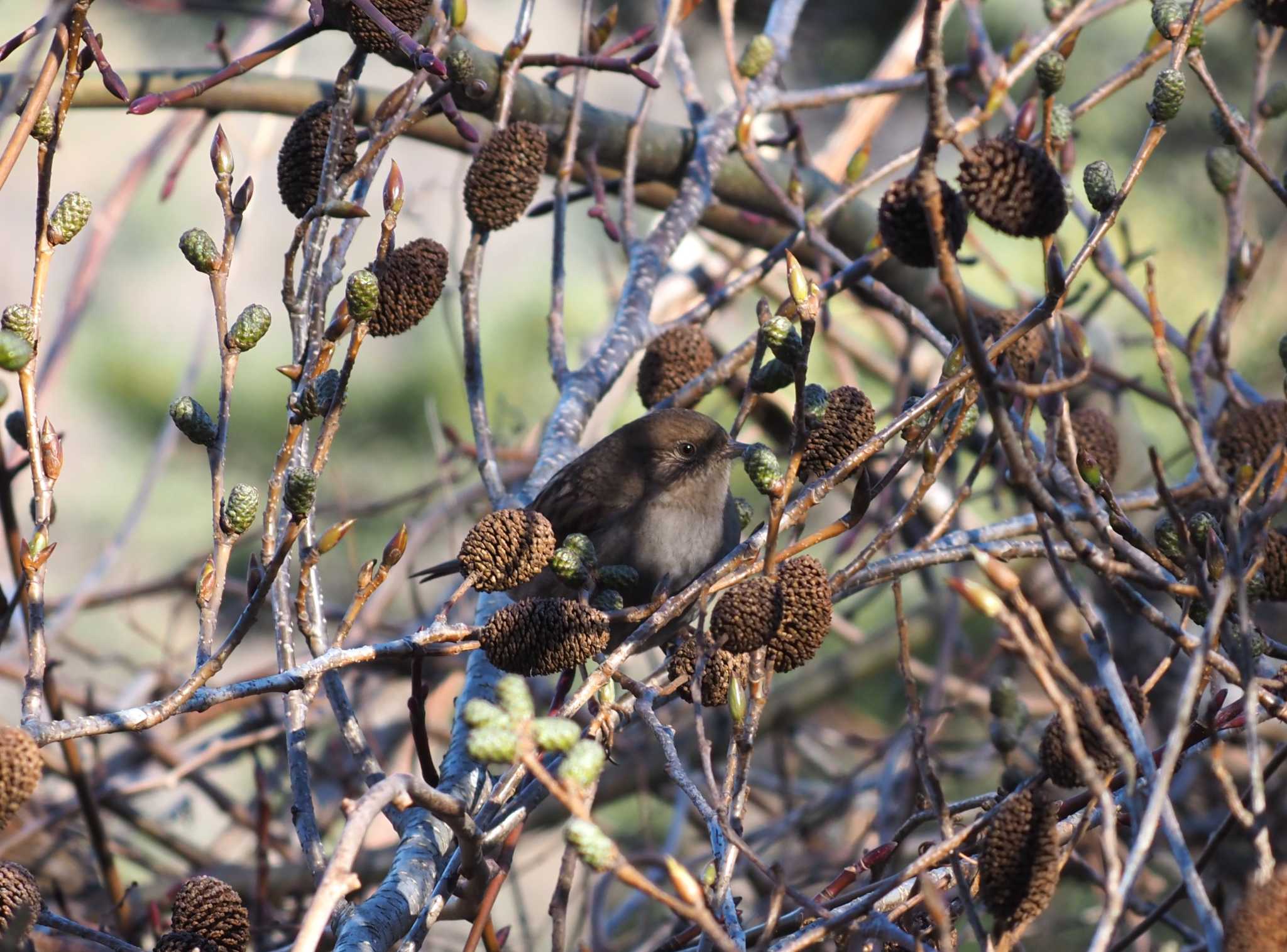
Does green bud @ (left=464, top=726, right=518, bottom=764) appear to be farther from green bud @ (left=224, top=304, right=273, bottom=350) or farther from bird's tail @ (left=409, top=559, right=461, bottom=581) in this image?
bird's tail @ (left=409, top=559, right=461, bottom=581)

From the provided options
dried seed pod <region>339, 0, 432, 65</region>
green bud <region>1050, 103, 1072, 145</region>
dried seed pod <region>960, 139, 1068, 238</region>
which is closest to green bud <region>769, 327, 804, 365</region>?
dried seed pod <region>960, 139, 1068, 238</region>

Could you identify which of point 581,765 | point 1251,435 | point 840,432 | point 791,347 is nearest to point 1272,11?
point 1251,435

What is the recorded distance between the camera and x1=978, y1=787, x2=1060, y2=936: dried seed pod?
1396mm

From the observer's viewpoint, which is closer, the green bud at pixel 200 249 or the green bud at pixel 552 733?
the green bud at pixel 552 733

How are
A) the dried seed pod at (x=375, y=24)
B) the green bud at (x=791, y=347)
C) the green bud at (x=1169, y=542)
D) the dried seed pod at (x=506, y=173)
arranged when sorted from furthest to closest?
the dried seed pod at (x=506, y=173) → the dried seed pod at (x=375, y=24) → the green bud at (x=1169, y=542) → the green bud at (x=791, y=347)

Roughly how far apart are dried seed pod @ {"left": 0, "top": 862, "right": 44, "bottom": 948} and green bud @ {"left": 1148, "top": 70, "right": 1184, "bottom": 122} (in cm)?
174

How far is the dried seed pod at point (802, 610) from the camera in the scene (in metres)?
1.70

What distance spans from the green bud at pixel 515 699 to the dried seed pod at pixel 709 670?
2.26ft

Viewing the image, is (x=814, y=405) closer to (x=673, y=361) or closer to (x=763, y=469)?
(x=763, y=469)

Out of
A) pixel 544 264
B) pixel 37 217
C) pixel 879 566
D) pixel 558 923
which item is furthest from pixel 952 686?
pixel 544 264

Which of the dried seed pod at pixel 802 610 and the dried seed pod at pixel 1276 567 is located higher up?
Answer: the dried seed pod at pixel 802 610

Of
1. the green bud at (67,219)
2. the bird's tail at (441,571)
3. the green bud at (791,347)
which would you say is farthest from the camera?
the bird's tail at (441,571)

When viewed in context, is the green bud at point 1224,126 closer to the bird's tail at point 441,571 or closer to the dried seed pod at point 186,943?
the bird's tail at point 441,571

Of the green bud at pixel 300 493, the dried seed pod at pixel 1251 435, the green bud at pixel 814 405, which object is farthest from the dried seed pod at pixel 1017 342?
the green bud at pixel 300 493
